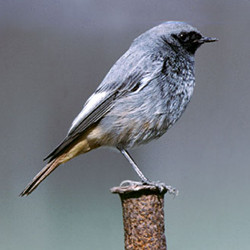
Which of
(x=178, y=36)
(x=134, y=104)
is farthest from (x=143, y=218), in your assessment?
(x=178, y=36)

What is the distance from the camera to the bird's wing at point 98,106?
2934mm

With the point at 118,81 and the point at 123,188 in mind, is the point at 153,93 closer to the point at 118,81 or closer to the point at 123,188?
the point at 118,81

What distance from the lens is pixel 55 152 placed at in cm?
300

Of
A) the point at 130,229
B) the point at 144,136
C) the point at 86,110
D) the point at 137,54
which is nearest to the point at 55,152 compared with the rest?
the point at 86,110

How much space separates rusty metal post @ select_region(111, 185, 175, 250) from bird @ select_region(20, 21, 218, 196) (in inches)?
33.0

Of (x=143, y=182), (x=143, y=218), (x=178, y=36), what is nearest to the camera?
(x=143, y=218)

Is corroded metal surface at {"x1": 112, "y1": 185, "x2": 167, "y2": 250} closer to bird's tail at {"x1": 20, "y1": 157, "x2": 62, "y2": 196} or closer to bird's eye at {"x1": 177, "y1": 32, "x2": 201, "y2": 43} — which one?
bird's tail at {"x1": 20, "y1": 157, "x2": 62, "y2": 196}

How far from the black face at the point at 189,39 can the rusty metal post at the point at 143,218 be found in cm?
144

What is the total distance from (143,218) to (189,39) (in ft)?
5.42

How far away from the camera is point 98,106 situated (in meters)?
2.98

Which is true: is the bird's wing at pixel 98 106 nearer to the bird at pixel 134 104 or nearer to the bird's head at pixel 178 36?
the bird at pixel 134 104

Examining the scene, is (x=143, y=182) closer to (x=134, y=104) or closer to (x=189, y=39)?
(x=134, y=104)

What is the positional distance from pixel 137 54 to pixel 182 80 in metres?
0.34

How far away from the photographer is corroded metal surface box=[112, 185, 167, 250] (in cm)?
193
